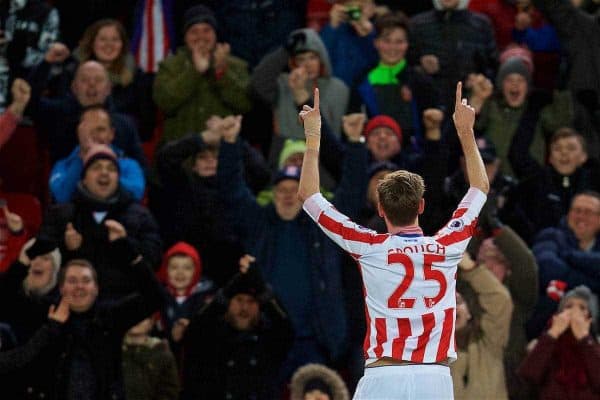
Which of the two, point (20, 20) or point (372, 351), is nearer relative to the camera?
point (372, 351)

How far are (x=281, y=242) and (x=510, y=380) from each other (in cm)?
197

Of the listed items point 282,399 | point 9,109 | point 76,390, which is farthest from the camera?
point 9,109

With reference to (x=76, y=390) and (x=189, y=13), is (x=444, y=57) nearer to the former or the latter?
(x=189, y=13)

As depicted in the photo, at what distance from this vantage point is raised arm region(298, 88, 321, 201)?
7.91m

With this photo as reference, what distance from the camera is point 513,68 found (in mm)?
13234

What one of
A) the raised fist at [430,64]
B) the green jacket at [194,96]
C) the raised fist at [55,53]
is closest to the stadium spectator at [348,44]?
the raised fist at [430,64]

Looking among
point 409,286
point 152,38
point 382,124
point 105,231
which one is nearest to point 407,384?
point 409,286

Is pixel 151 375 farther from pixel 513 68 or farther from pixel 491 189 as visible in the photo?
pixel 513 68

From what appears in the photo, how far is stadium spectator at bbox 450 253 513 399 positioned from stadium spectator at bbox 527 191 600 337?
66 centimetres

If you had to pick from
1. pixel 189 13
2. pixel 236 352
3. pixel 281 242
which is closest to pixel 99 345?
pixel 236 352

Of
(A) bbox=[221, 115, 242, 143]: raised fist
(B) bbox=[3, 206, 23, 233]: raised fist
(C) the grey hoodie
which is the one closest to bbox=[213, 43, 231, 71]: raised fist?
(C) the grey hoodie

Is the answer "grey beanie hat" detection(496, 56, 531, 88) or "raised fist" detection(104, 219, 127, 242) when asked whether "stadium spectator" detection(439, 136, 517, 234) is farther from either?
"raised fist" detection(104, 219, 127, 242)

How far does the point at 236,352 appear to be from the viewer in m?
11.0

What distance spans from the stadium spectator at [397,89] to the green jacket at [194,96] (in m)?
1.02
